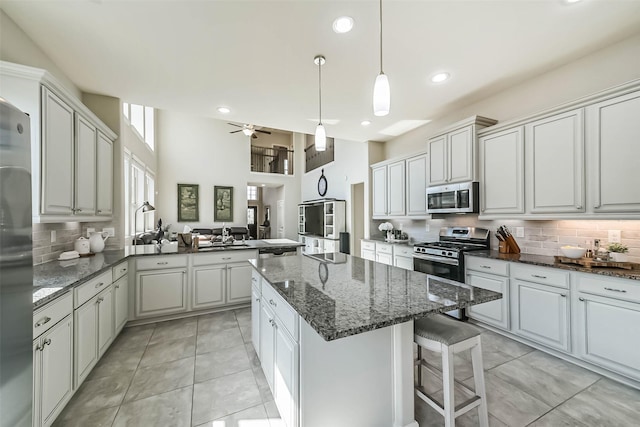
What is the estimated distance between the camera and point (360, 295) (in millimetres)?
1399

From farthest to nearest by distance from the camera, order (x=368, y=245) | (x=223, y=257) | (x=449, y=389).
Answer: (x=368, y=245) → (x=223, y=257) → (x=449, y=389)

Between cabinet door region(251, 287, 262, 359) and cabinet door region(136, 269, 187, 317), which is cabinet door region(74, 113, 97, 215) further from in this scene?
cabinet door region(251, 287, 262, 359)

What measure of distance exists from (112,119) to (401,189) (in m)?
4.24

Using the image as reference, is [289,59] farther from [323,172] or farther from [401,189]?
[323,172]

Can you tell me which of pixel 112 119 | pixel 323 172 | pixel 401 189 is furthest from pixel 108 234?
pixel 323 172

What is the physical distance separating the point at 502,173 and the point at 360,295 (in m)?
2.55

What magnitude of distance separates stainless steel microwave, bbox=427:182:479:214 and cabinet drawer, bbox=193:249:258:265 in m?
2.67

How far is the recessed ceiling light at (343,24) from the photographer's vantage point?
6.22 feet

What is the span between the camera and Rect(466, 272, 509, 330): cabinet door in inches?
105

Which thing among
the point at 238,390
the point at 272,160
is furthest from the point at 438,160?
the point at 272,160

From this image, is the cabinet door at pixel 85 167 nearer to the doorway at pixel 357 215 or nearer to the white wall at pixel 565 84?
the white wall at pixel 565 84

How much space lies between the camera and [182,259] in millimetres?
3205

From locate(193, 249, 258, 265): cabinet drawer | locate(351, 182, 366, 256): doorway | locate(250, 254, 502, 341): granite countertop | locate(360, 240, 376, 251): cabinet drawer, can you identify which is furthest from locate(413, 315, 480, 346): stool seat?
locate(351, 182, 366, 256): doorway

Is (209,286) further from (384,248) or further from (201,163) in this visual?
(201,163)
